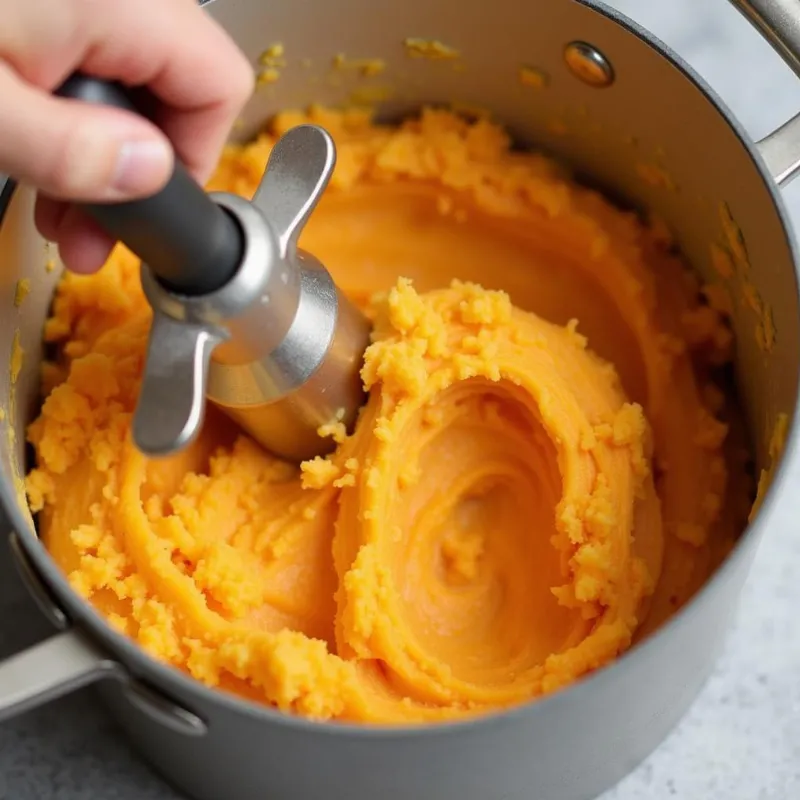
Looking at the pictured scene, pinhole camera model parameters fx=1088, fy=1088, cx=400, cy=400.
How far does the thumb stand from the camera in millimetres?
551

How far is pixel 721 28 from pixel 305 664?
86 centimetres

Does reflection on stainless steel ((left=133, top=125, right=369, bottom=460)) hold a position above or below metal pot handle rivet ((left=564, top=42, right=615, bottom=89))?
below

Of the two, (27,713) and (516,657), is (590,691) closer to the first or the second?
(516,657)

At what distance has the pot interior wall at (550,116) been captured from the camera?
2.75 feet

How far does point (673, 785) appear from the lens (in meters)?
0.94

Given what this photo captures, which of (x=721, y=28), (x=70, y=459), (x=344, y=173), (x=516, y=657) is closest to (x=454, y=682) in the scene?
(x=516, y=657)

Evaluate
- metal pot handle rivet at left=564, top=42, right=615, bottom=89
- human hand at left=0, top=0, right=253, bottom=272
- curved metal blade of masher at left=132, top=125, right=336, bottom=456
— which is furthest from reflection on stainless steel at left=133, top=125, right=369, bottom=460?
metal pot handle rivet at left=564, top=42, right=615, bottom=89

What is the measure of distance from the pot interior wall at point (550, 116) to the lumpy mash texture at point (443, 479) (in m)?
0.04

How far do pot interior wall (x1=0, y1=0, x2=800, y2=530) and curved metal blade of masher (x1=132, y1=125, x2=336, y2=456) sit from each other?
172 millimetres

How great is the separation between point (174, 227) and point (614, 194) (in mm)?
542

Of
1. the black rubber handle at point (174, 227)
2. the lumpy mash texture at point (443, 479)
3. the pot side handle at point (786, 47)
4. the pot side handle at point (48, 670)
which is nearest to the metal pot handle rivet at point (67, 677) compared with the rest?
the pot side handle at point (48, 670)

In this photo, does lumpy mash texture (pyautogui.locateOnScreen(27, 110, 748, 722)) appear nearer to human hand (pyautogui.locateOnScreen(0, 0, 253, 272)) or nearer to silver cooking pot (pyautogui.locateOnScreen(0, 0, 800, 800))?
silver cooking pot (pyautogui.locateOnScreen(0, 0, 800, 800))

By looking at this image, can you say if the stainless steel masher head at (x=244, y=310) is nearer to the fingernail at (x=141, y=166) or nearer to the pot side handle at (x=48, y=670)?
the fingernail at (x=141, y=166)

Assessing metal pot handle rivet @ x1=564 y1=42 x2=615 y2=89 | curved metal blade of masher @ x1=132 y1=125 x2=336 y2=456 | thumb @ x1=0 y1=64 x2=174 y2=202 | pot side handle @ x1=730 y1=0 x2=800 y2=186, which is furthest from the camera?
metal pot handle rivet @ x1=564 y1=42 x2=615 y2=89
